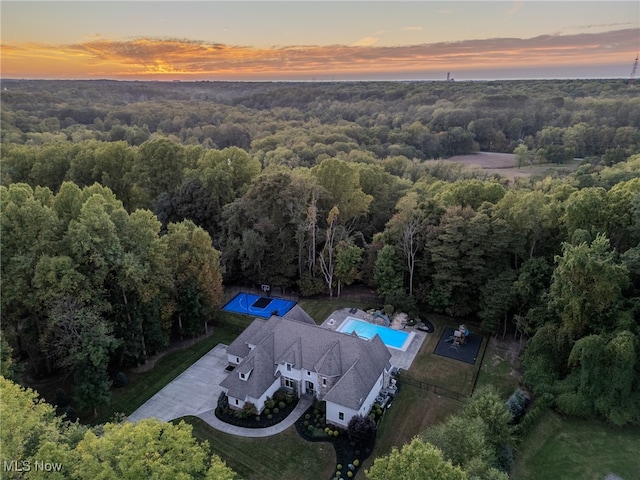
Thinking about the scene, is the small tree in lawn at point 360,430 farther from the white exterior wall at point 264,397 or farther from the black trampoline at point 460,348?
the black trampoline at point 460,348

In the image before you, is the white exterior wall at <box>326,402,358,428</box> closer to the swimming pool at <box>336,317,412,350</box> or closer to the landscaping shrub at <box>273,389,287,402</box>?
the landscaping shrub at <box>273,389,287,402</box>

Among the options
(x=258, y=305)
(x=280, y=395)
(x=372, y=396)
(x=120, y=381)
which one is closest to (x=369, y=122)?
(x=258, y=305)

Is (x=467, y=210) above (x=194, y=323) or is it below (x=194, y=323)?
above

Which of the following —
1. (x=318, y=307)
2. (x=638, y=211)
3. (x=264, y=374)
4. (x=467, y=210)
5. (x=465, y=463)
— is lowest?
(x=318, y=307)

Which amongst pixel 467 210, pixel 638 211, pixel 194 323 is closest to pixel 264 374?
pixel 194 323

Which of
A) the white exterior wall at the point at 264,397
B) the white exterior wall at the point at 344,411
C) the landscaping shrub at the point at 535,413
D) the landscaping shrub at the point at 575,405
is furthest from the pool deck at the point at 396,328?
the landscaping shrub at the point at 575,405

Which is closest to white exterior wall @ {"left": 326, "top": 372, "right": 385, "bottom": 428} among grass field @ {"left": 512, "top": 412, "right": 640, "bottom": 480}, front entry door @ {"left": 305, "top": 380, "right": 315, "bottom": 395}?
front entry door @ {"left": 305, "top": 380, "right": 315, "bottom": 395}

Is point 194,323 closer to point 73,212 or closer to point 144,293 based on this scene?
point 144,293

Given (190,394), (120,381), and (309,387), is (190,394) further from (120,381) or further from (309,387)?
(309,387)
